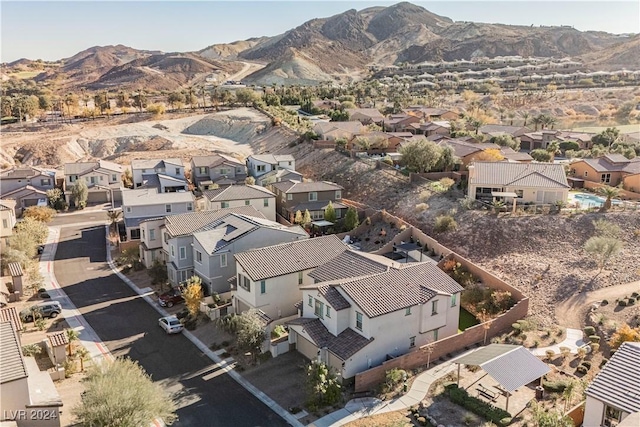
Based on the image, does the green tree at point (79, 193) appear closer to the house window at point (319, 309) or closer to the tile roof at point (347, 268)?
the tile roof at point (347, 268)

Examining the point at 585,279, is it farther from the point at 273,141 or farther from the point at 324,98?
the point at 324,98

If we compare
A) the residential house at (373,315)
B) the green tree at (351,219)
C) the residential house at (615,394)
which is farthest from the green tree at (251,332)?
the green tree at (351,219)

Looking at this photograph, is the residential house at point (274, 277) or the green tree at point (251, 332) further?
the residential house at point (274, 277)

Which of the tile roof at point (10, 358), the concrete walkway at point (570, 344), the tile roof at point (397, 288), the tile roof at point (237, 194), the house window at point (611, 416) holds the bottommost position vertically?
the concrete walkway at point (570, 344)

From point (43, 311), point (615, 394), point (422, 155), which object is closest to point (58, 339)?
point (43, 311)

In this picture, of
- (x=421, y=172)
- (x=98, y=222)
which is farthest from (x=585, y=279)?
(x=98, y=222)

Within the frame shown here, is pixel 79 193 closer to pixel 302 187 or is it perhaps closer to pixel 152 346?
pixel 302 187
